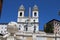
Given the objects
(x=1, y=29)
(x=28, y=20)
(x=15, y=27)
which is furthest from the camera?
(x=1, y=29)

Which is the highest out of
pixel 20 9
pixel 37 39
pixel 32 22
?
pixel 20 9

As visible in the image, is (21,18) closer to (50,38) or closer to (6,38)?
(50,38)

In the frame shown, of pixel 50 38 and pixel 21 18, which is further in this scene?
pixel 21 18

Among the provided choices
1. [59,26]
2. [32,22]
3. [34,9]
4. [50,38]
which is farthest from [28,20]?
[50,38]

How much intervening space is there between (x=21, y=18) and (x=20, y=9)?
216 inches

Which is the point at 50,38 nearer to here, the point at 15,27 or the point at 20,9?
the point at 15,27

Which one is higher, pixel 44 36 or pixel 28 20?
pixel 28 20

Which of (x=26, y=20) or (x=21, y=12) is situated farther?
(x=21, y=12)

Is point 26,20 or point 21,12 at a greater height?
point 21,12

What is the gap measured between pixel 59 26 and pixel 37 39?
2838 inches

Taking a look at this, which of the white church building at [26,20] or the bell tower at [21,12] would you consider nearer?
the white church building at [26,20]

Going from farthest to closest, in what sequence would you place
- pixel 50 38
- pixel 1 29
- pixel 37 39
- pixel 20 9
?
pixel 1 29 < pixel 20 9 < pixel 50 38 < pixel 37 39

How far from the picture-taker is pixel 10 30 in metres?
4.87

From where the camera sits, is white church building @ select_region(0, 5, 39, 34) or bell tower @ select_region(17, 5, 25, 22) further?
bell tower @ select_region(17, 5, 25, 22)
